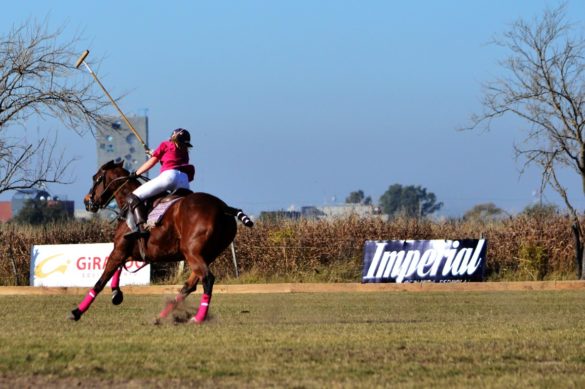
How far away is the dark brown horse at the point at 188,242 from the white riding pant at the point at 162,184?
1.48 ft

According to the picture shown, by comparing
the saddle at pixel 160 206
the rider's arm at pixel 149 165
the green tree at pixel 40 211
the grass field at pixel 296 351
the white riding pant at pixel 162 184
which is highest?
the green tree at pixel 40 211

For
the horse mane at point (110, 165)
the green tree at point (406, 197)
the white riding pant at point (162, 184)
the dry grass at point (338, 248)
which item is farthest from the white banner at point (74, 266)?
the green tree at point (406, 197)

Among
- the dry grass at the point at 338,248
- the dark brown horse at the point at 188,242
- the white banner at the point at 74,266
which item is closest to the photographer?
the dark brown horse at the point at 188,242

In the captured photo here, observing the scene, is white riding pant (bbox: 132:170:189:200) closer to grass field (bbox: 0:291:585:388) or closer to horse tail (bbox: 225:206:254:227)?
horse tail (bbox: 225:206:254:227)

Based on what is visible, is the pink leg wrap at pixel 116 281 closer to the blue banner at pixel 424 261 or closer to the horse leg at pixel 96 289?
the horse leg at pixel 96 289

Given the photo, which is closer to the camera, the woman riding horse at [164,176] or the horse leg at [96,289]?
the horse leg at [96,289]

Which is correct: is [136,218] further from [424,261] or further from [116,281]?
[424,261]

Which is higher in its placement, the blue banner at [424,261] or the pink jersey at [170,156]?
the pink jersey at [170,156]

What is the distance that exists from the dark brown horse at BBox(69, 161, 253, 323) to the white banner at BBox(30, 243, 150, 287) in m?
15.4

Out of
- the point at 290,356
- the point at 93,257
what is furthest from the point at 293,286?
the point at 290,356

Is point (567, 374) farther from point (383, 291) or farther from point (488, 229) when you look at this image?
point (488, 229)

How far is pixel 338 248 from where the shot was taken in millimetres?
36031

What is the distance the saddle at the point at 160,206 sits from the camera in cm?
1560

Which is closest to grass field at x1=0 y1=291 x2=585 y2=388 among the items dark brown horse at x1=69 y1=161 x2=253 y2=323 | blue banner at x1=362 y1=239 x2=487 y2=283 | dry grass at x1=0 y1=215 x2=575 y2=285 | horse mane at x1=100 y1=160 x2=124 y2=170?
dark brown horse at x1=69 y1=161 x2=253 y2=323
